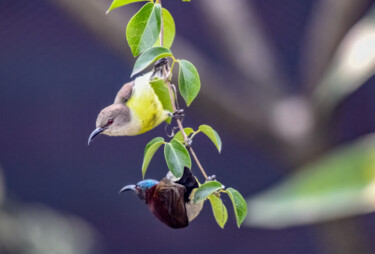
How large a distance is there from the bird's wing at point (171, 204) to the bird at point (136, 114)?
0.06 meters

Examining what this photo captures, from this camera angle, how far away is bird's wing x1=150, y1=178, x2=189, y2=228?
0.38 meters

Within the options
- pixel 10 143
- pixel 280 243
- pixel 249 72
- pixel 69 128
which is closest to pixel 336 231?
pixel 280 243

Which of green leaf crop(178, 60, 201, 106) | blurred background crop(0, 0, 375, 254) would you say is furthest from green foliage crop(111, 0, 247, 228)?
blurred background crop(0, 0, 375, 254)

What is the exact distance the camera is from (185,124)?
53.9 inches

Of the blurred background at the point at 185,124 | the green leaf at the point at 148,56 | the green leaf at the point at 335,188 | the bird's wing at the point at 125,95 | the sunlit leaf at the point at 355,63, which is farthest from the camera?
the blurred background at the point at 185,124

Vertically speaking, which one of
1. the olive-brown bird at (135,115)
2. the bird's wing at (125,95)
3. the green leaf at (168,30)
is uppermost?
the green leaf at (168,30)

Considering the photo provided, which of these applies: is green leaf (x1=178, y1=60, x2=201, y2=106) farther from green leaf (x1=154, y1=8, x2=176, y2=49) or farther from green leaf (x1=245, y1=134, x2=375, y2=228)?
green leaf (x1=245, y1=134, x2=375, y2=228)

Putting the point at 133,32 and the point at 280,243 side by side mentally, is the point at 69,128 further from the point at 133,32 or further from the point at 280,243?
the point at 133,32

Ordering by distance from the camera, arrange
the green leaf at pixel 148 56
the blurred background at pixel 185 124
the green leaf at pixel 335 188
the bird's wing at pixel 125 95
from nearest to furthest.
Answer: the green leaf at pixel 148 56 < the bird's wing at pixel 125 95 < the green leaf at pixel 335 188 < the blurred background at pixel 185 124

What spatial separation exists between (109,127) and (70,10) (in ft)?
2.62

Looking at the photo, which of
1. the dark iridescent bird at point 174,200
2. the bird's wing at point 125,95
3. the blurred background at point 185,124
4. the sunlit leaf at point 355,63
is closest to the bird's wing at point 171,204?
the dark iridescent bird at point 174,200

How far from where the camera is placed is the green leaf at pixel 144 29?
365mm

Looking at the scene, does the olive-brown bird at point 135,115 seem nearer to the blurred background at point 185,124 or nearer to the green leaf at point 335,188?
the green leaf at point 335,188

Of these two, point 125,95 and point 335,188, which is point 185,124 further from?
point 125,95
